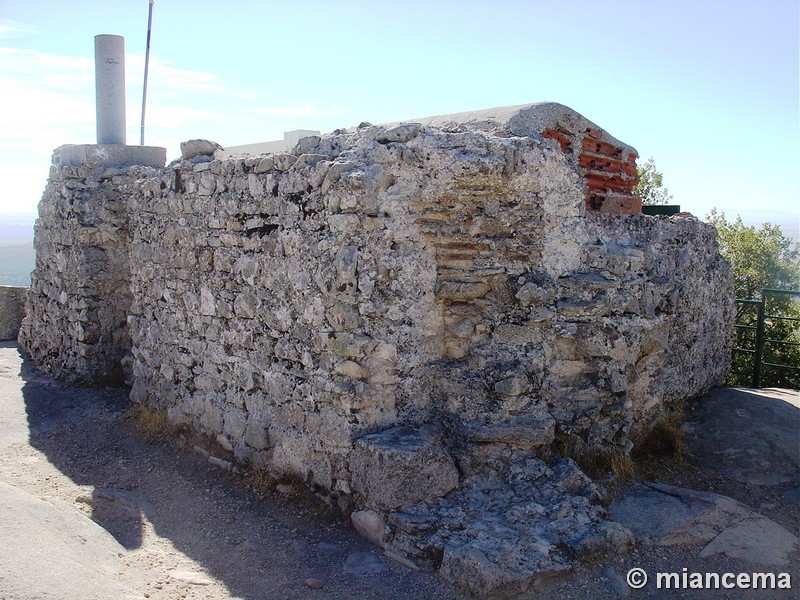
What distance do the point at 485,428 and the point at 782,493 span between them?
2.15 metres

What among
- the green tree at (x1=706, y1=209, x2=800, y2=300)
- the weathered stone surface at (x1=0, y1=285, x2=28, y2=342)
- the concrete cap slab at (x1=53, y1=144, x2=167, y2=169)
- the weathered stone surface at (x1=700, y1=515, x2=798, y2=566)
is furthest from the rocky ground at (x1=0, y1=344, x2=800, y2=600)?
the green tree at (x1=706, y1=209, x2=800, y2=300)

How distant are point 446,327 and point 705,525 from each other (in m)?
1.84

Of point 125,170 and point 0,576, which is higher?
point 125,170

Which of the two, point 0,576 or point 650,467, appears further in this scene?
point 650,467

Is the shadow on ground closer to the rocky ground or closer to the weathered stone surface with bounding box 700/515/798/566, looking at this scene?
the rocky ground

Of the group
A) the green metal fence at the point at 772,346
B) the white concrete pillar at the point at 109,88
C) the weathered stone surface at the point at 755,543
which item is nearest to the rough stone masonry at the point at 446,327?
the weathered stone surface at the point at 755,543

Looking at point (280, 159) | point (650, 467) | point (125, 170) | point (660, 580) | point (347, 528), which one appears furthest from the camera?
point (125, 170)

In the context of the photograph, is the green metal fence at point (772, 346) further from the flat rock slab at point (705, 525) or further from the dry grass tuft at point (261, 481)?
the dry grass tuft at point (261, 481)

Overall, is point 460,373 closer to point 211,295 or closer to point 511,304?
point 511,304

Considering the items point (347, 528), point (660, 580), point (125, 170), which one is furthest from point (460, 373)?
point (125, 170)

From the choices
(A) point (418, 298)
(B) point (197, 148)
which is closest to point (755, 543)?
(A) point (418, 298)

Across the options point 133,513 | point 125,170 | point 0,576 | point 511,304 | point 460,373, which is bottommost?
point 133,513

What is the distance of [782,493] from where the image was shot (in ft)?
15.5

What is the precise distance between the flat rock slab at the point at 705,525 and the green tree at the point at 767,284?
252 inches
